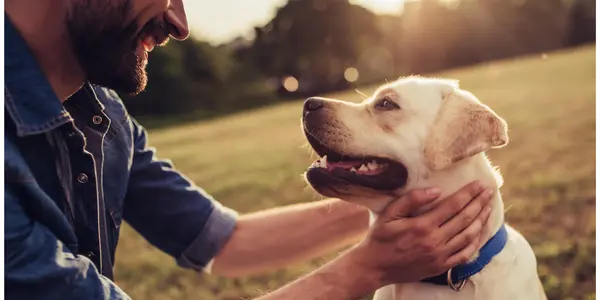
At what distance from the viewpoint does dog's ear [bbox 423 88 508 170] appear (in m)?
2.32

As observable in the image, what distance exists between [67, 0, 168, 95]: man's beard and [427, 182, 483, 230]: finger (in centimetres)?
118

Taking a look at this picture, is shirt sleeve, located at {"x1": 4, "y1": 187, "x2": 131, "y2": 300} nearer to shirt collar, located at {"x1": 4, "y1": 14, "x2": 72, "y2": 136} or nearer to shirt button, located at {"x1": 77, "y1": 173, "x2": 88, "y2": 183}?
shirt collar, located at {"x1": 4, "y1": 14, "x2": 72, "y2": 136}

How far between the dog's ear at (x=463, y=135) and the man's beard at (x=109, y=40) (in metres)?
1.08

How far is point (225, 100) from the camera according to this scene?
16.6m

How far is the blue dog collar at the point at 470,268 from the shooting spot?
7.55ft

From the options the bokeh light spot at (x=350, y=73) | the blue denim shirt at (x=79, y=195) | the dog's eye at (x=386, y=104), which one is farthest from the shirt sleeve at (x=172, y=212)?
the bokeh light spot at (x=350, y=73)

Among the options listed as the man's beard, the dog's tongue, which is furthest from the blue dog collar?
the man's beard

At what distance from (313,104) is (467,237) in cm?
80

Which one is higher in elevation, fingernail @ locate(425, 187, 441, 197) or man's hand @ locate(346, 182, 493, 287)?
fingernail @ locate(425, 187, 441, 197)

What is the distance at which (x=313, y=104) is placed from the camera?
260cm

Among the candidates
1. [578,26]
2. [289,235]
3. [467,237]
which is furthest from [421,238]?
[578,26]

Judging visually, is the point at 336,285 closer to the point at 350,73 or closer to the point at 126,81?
the point at 126,81

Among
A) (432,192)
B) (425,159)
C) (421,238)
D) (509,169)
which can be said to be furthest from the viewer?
(509,169)

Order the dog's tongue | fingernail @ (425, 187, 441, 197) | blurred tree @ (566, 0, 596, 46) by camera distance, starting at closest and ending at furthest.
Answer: fingernail @ (425, 187, 441, 197) < the dog's tongue < blurred tree @ (566, 0, 596, 46)
